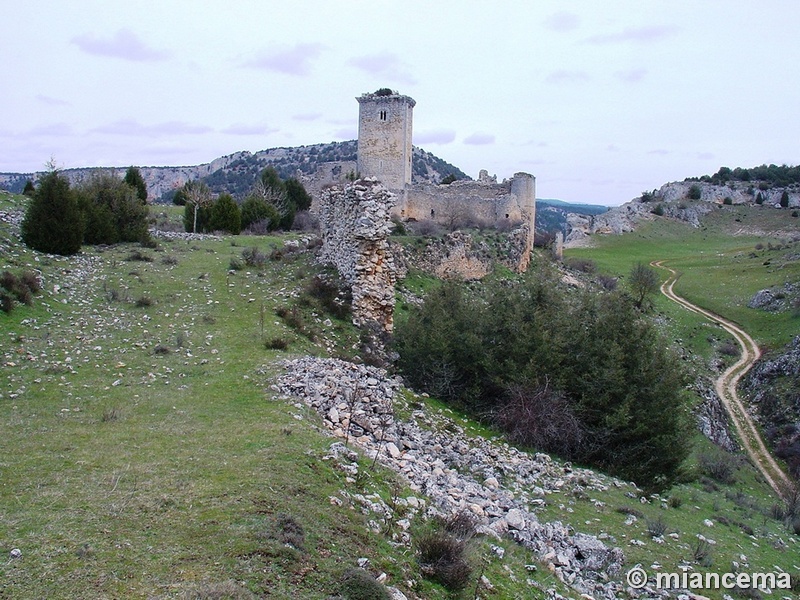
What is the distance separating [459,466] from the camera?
10727 millimetres

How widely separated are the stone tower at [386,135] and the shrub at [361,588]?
3770 cm

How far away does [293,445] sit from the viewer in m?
8.55

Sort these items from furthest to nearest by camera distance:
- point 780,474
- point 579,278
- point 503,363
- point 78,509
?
point 579,278
point 780,474
point 503,363
point 78,509

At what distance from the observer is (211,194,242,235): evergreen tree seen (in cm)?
3073

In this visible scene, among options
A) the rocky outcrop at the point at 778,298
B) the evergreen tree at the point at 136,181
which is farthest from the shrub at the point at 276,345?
the rocky outcrop at the point at 778,298

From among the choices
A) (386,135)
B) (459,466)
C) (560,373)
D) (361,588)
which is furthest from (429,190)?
(361,588)

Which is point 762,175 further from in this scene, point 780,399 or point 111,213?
point 111,213

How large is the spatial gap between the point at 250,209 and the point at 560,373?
2345cm

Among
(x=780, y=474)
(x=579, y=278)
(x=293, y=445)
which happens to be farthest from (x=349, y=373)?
(x=579, y=278)

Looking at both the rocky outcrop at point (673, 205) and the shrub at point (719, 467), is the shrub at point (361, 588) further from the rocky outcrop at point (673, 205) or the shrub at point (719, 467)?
the rocky outcrop at point (673, 205)

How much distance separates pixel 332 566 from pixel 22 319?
1114 centimetres

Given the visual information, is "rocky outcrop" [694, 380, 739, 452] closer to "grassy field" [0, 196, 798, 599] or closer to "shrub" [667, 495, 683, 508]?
"grassy field" [0, 196, 798, 599]

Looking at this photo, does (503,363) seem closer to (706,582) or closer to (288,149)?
(706,582)

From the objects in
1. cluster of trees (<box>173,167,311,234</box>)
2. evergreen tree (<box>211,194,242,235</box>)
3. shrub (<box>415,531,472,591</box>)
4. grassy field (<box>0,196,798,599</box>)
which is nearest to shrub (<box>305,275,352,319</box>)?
grassy field (<box>0,196,798,599</box>)
